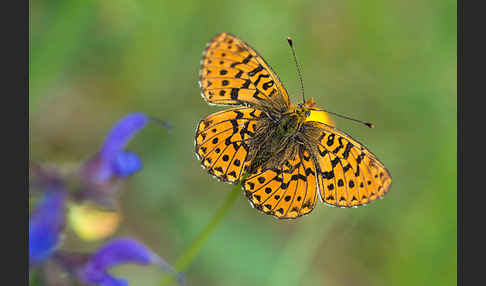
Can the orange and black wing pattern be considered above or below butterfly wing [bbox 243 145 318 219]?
above

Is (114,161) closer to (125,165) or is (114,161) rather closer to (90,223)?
(125,165)

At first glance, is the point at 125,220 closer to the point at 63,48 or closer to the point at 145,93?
the point at 145,93

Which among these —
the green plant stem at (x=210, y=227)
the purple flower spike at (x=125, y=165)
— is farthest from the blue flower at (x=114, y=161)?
the green plant stem at (x=210, y=227)

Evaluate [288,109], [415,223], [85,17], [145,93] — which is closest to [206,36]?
[145,93]

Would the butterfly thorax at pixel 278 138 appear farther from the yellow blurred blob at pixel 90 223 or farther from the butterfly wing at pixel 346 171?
the yellow blurred blob at pixel 90 223

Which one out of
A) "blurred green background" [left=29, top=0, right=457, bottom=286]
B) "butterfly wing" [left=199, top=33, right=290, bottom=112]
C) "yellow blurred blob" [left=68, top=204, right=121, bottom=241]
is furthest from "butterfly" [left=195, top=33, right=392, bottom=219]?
"blurred green background" [left=29, top=0, right=457, bottom=286]

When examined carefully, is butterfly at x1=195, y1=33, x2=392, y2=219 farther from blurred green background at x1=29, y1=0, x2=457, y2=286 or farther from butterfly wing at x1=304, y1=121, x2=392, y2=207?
blurred green background at x1=29, y1=0, x2=457, y2=286

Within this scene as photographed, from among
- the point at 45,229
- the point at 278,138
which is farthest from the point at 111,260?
the point at 278,138
